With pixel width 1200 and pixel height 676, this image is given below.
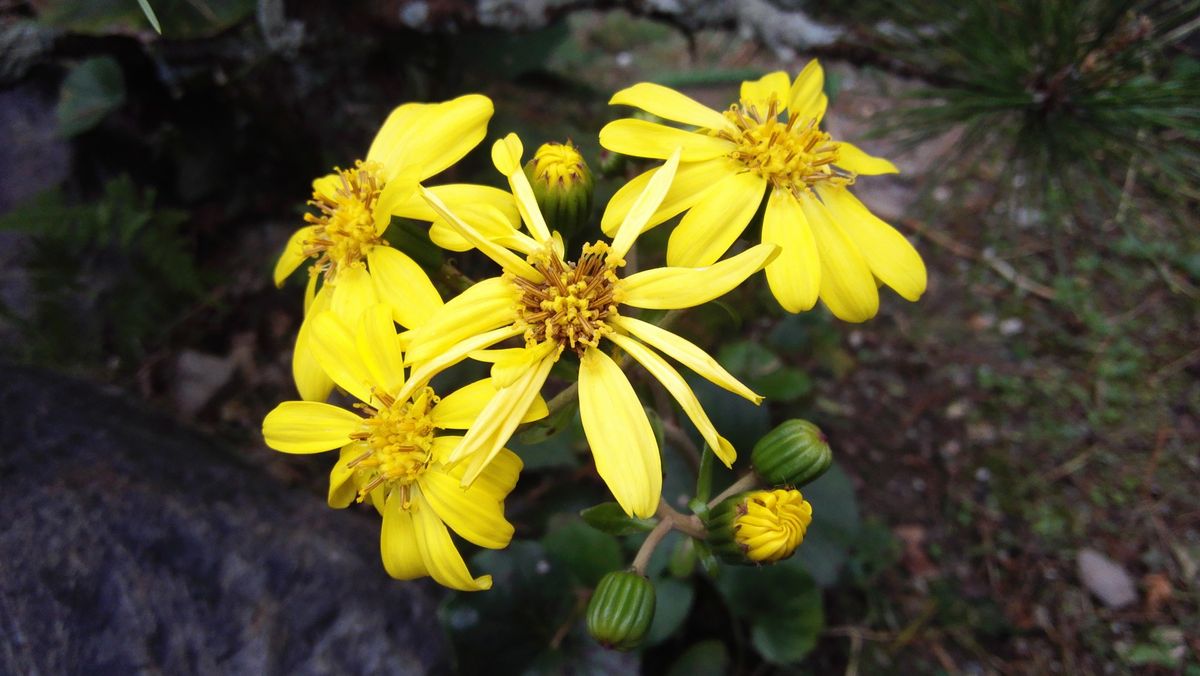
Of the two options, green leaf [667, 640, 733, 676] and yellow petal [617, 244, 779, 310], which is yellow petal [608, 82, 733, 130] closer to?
yellow petal [617, 244, 779, 310]

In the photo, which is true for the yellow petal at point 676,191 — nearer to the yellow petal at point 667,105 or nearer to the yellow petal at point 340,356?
the yellow petal at point 667,105

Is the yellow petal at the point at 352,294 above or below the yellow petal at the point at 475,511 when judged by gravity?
above

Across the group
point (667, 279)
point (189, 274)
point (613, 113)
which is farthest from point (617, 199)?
point (189, 274)

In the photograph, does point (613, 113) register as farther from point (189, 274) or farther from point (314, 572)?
point (314, 572)

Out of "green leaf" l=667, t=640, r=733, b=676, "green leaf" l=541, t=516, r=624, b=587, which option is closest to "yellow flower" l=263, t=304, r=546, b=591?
"green leaf" l=541, t=516, r=624, b=587

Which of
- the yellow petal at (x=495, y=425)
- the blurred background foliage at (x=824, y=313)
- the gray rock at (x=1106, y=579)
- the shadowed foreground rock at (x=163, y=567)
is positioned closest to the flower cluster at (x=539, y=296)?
the yellow petal at (x=495, y=425)

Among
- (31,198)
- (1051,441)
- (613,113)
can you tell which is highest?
(613,113)
